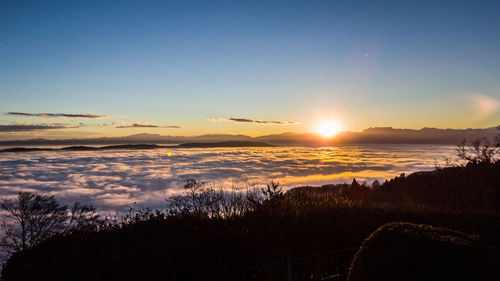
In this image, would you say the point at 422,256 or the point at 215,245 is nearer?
the point at 422,256

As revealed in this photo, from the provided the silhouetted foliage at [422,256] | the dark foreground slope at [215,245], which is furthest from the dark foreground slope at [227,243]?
the silhouetted foliage at [422,256]

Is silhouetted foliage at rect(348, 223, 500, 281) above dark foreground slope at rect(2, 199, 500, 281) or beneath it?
above

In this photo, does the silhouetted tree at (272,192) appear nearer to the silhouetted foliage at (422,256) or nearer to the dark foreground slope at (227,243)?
the dark foreground slope at (227,243)

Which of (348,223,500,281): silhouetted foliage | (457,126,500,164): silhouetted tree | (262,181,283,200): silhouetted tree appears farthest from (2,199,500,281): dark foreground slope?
(457,126,500,164): silhouetted tree

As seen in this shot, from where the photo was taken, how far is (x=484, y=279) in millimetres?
4164

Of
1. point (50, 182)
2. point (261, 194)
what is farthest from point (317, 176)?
point (261, 194)

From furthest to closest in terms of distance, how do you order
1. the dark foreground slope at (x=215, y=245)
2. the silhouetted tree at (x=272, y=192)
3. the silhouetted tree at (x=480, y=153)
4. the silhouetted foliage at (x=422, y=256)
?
the silhouetted tree at (x=480, y=153) < the silhouetted tree at (x=272, y=192) < the dark foreground slope at (x=215, y=245) < the silhouetted foliage at (x=422, y=256)

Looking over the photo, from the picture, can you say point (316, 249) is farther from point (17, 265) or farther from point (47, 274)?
point (17, 265)

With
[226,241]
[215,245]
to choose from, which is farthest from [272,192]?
[215,245]

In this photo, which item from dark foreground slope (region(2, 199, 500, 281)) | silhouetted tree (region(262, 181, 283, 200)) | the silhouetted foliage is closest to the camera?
the silhouetted foliage

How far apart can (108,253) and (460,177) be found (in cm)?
3409

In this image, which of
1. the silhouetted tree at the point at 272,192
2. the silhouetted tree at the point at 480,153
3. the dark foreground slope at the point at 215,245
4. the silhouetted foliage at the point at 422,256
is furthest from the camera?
the silhouetted tree at the point at 480,153

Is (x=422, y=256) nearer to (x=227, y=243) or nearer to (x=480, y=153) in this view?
(x=227, y=243)

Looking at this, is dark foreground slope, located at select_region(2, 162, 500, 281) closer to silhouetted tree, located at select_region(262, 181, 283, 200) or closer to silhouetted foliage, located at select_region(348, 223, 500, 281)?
silhouetted tree, located at select_region(262, 181, 283, 200)
